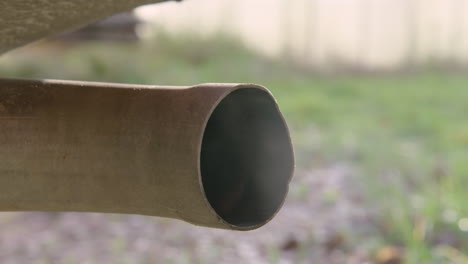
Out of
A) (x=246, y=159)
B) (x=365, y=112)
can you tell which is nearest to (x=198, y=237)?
(x=246, y=159)

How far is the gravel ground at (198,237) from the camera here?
271 cm

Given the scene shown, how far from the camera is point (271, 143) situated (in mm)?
959

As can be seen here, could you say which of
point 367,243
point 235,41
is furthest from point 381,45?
point 367,243

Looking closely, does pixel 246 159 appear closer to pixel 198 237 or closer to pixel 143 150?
pixel 143 150

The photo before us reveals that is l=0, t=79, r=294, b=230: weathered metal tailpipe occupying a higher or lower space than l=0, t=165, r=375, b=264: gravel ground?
higher

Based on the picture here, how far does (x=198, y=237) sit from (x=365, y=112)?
2.93 meters

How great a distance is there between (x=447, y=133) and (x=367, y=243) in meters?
Answer: 2.19

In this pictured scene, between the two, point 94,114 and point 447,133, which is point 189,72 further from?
point 94,114

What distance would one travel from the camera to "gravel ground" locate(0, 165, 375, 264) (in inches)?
107

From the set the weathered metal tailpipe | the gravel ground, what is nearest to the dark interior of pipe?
the weathered metal tailpipe

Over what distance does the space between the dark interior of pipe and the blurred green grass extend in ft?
5.37

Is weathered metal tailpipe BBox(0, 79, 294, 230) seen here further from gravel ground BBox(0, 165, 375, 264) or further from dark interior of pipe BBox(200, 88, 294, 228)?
gravel ground BBox(0, 165, 375, 264)

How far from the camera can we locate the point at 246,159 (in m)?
0.99

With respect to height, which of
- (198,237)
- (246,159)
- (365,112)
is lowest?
(365,112)
